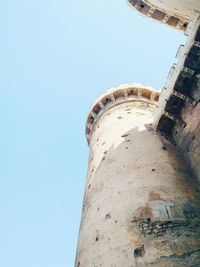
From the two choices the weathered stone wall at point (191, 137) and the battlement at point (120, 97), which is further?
the battlement at point (120, 97)

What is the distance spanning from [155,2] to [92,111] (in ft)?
23.2

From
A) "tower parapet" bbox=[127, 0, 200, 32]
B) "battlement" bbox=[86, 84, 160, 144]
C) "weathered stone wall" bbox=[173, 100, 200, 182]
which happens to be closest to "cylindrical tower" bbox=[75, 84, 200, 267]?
"weathered stone wall" bbox=[173, 100, 200, 182]

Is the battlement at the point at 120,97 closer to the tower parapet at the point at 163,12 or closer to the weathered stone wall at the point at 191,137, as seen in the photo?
the tower parapet at the point at 163,12

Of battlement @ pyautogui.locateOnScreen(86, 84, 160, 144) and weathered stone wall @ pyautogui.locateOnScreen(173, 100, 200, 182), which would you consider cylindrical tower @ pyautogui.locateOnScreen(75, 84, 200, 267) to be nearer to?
weathered stone wall @ pyautogui.locateOnScreen(173, 100, 200, 182)

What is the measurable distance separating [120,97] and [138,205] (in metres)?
11.1

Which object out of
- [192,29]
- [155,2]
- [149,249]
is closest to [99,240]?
[149,249]

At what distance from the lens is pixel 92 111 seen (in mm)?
22047

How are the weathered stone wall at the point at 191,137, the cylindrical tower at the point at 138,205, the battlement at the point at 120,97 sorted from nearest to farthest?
the cylindrical tower at the point at 138,205
the weathered stone wall at the point at 191,137
the battlement at the point at 120,97

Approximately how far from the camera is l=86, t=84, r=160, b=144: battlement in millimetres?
21141

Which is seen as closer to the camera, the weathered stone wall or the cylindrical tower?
the cylindrical tower

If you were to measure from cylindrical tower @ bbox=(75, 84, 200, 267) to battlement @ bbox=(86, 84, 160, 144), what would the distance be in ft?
13.6

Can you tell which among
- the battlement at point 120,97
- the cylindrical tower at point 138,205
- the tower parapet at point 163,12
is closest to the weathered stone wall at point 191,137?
the cylindrical tower at point 138,205

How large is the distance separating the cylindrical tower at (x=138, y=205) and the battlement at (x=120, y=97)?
13.6 ft

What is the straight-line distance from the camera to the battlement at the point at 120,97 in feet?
69.4
